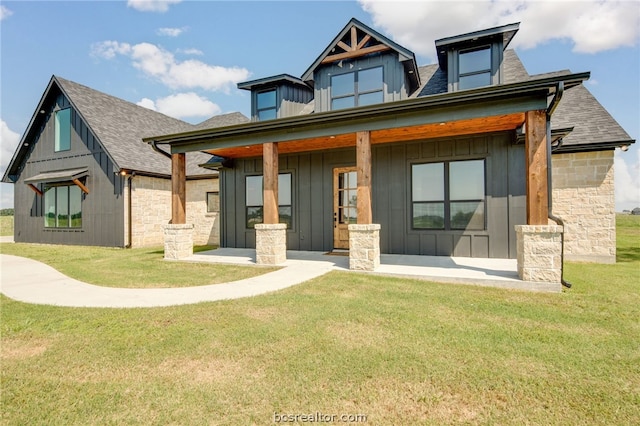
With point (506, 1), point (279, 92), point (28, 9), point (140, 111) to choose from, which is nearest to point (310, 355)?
point (279, 92)

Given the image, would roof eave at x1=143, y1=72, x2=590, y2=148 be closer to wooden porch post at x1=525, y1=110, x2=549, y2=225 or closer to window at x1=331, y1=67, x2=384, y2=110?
wooden porch post at x1=525, y1=110, x2=549, y2=225

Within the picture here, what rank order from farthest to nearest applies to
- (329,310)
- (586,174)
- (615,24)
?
(615,24)
(586,174)
(329,310)

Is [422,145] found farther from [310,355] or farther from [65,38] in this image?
[65,38]

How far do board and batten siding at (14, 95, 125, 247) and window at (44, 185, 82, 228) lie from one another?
31 cm

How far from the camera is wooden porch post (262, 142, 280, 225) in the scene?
7.72m

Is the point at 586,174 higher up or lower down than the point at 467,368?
higher up

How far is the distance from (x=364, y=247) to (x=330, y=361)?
4.00 m

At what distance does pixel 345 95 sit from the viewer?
945 centimetres

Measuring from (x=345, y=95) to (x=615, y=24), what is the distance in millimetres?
9594

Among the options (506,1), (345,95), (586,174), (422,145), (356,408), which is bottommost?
(356,408)

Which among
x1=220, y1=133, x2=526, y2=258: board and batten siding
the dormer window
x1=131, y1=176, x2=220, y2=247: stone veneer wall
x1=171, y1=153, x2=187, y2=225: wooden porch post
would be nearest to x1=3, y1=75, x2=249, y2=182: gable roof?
x1=131, y1=176, x2=220, y2=247: stone veneer wall

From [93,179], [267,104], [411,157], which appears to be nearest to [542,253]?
[411,157]

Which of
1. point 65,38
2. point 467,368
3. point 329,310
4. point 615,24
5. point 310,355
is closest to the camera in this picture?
point 467,368

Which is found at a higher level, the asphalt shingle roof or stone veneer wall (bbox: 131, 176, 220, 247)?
the asphalt shingle roof
